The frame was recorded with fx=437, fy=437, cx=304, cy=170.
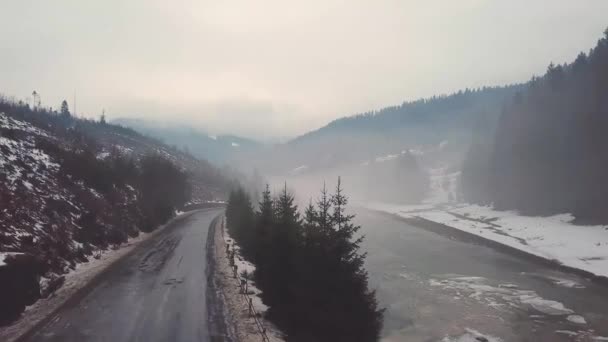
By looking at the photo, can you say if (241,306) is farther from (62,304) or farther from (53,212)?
(53,212)

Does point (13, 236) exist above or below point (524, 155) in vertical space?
below

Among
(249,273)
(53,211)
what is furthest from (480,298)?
(53,211)

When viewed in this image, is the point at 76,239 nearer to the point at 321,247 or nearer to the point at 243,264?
the point at 243,264

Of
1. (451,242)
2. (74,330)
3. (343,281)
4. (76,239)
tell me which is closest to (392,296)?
(343,281)

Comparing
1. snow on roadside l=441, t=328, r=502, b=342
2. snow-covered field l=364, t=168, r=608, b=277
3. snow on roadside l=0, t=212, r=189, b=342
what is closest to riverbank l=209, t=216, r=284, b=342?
snow on roadside l=0, t=212, r=189, b=342

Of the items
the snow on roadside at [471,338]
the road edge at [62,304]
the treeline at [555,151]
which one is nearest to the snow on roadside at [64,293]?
the road edge at [62,304]

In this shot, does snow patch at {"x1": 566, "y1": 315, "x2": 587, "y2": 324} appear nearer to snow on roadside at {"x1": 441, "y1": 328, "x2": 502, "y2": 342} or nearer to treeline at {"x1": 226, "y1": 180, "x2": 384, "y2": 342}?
snow on roadside at {"x1": 441, "y1": 328, "x2": 502, "y2": 342}

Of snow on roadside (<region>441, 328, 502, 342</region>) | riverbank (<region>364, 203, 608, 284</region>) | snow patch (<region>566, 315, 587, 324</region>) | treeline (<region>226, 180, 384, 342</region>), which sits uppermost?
treeline (<region>226, 180, 384, 342</region>)
